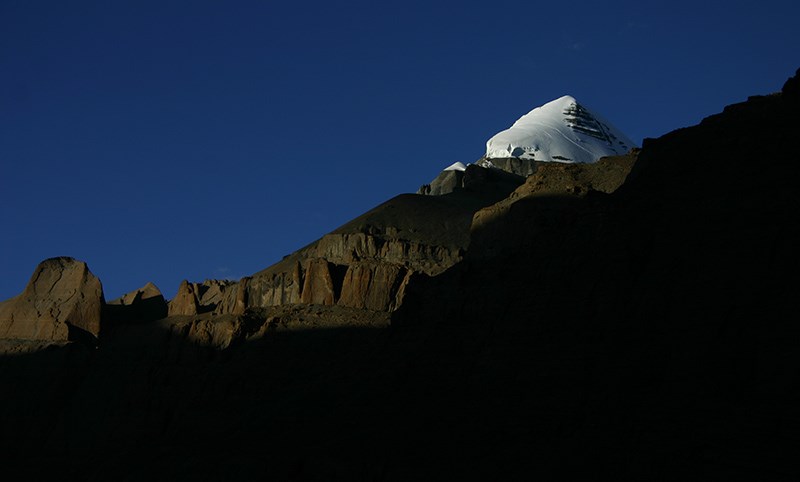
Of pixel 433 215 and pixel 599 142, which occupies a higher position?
pixel 599 142

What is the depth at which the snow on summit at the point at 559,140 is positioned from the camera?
→ 181250mm

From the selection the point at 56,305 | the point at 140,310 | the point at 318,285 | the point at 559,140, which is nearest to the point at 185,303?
the point at 140,310

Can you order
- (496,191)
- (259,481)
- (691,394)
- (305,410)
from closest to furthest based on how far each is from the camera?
(691,394) < (259,481) < (305,410) < (496,191)

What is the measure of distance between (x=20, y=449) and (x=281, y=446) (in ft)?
154

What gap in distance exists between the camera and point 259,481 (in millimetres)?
68500

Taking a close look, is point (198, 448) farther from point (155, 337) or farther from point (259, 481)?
point (155, 337)

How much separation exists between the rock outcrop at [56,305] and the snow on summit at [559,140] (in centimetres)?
6562

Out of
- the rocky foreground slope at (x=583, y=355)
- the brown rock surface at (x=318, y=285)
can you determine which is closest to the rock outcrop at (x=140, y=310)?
the brown rock surface at (x=318, y=285)

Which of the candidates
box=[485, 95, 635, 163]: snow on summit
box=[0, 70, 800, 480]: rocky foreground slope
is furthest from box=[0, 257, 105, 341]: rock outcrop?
box=[485, 95, 635, 163]: snow on summit

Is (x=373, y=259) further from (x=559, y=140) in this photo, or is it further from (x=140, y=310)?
(x=559, y=140)

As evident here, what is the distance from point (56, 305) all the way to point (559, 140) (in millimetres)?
78681

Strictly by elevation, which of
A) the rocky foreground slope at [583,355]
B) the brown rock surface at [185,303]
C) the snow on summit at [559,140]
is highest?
the snow on summit at [559,140]

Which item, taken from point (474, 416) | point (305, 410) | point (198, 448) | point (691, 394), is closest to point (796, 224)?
point (691, 394)

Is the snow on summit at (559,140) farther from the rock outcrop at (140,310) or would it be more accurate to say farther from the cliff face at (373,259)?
the rock outcrop at (140,310)
